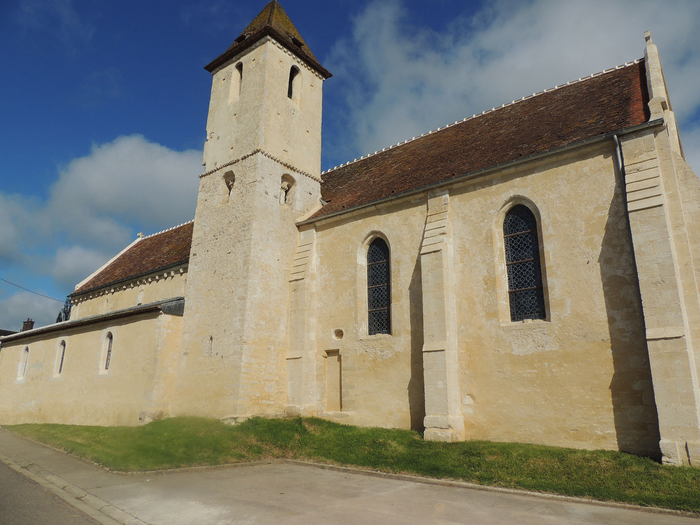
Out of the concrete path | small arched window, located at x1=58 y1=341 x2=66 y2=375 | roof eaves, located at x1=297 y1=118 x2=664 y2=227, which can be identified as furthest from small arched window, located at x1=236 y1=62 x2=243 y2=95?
the concrete path

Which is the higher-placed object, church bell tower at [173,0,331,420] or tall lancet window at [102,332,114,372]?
church bell tower at [173,0,331,420]

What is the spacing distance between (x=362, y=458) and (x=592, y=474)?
15.8 ft

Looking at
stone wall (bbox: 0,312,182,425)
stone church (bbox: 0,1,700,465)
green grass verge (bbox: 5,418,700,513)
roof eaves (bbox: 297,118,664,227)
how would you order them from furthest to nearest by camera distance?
1. stone wall (bbox: 0,312,182,425)
2. roof eaves (bbox: 297,118,664,227)
3. stone church (bbox: 0,1,700,465)
4. green grass verge (bbox: 5,418,700,513)

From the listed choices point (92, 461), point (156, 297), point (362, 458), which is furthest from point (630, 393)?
point (156, 297)

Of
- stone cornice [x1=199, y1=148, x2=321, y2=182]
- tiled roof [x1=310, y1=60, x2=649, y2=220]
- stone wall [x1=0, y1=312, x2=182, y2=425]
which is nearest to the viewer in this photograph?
tiled roof [x1=310, y1=60, x2=649, y2=220]

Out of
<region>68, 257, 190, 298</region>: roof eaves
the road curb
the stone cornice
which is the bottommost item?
the road curb

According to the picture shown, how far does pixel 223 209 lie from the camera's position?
17.1 meters

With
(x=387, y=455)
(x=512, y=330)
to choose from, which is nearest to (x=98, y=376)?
(x=387, y=455)

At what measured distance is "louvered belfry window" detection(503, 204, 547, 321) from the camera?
472 inches

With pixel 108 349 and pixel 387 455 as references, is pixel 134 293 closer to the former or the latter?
pixel 108 349

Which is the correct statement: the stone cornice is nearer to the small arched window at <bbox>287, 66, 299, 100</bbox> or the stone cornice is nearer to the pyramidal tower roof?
the small arched window at <bbox>287, 66, 299, 100</bbox>

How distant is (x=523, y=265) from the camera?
1238 centimetres

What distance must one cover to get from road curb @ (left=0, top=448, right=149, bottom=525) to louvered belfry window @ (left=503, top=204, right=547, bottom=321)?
940 cm

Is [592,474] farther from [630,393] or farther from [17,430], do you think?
[17,430]
